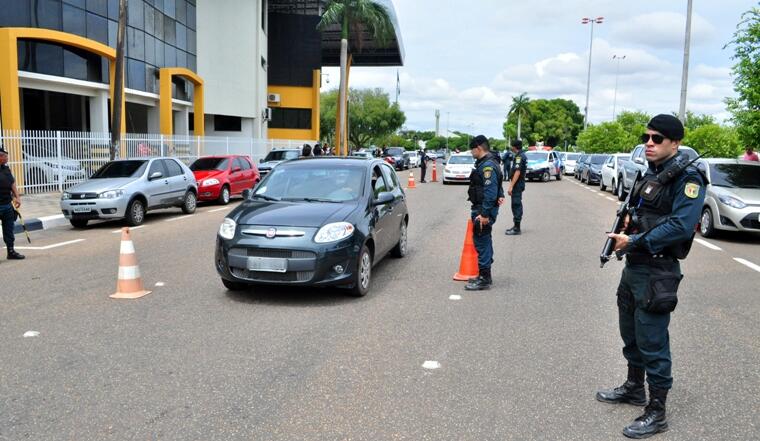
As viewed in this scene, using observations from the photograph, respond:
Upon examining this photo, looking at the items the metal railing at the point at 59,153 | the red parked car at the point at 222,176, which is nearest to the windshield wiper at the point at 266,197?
the metal railing at the point at 59,153

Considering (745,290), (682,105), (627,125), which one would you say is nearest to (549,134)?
(627,125)

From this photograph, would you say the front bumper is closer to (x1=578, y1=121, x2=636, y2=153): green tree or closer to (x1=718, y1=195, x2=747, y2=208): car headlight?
(x1=718, y1=195, x2=747, y2=208): car headlight

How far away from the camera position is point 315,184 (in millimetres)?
7840

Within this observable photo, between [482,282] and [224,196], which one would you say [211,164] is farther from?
[482,282]

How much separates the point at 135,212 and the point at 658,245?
11.8 meters

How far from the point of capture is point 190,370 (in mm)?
4730

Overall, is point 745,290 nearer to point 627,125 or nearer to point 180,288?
point 180,288

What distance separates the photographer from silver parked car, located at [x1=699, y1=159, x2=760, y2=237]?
11.4 meters

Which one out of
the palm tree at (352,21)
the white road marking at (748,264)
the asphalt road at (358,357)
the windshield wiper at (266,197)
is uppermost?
the palm tree at (352,21)

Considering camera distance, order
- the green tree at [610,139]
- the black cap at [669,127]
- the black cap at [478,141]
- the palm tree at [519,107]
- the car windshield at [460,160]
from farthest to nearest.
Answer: the palm tree at [519,107] < the green tree at [610,139] < the car windshield at [460,160] < the black cap at [478,141] < the black cap at [669,127]

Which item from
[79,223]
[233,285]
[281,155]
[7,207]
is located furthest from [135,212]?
[281,155]

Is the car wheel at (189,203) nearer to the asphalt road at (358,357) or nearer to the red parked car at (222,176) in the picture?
the red parked car at (222,176)

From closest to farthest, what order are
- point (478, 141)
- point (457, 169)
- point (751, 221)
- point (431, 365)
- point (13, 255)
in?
1. point (431, 365)
2. point (478, 141)
3. point (13, 255)
4. point (751, 221)
5. point (457, 169)

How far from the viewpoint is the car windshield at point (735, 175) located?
40.4 feet
